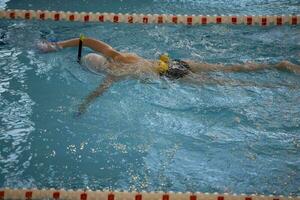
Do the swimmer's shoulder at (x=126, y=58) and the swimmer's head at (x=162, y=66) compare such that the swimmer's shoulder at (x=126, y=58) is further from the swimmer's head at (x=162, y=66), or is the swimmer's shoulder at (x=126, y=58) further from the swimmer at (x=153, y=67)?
the swimmer's head at (x=162, y=66)

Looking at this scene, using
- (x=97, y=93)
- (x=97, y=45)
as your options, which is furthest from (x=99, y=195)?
(x=97, y=45)

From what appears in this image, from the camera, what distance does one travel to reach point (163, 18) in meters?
6.54

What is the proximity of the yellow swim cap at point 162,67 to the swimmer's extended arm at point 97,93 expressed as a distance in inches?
19.8

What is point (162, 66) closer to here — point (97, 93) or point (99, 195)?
point (97, 93)

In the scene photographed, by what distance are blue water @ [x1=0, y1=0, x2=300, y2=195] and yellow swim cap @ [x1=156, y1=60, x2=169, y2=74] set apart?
0.15 metres

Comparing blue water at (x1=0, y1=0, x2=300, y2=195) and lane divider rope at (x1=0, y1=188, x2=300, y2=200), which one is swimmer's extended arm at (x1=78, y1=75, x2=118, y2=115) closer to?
blue water at (x1=0, y1=0, x2=300, y2=195)

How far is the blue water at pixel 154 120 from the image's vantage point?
3619 mm

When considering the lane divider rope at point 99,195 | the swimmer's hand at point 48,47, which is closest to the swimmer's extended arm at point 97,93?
the swimmer's hand at point 48,47

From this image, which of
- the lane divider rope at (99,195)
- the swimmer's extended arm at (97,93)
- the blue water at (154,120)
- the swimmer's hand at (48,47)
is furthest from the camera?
the swimmer's hand at (48,47)

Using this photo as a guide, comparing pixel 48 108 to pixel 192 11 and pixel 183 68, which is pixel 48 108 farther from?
pixel 192 11

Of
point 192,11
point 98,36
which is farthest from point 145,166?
point 192,11

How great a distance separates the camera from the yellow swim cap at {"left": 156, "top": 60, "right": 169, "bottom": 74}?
4829 mm

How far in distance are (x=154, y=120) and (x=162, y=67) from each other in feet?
2.37

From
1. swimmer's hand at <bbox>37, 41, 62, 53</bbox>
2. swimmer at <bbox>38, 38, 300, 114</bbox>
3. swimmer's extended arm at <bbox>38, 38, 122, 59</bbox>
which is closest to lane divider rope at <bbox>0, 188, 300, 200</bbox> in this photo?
swimmer at <bbox>38, 38, 300, 114</bbox>
